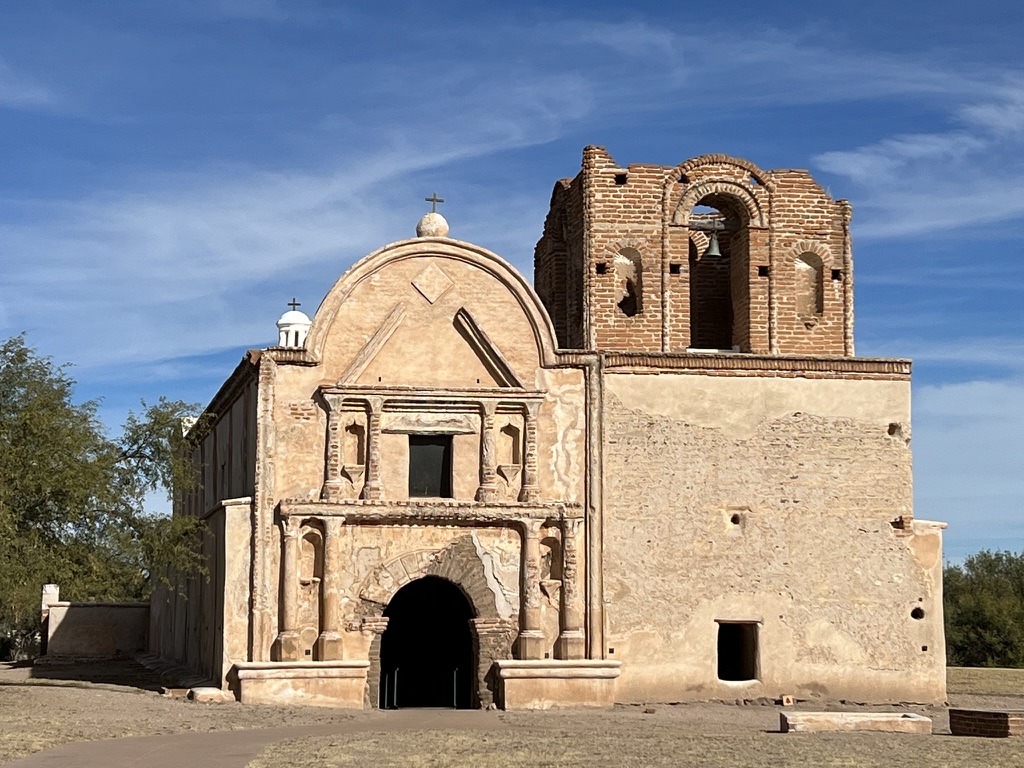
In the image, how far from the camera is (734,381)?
74.4 ft

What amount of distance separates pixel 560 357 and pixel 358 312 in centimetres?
307

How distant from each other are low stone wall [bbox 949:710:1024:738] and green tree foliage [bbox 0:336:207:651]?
12.1 metres

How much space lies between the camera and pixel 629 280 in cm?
2377

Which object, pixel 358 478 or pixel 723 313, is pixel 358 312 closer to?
pixel 358 478

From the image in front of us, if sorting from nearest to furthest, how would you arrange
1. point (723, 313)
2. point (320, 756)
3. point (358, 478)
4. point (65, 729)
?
point (320, 756), point (65, 729), point (358, 478), point (723, 313)

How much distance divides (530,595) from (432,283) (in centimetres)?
484

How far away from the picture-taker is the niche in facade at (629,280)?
76.7 feet

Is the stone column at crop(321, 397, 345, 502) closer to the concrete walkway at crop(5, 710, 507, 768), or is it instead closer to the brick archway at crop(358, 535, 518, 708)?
the brick archway at crop(358, 535, 518, 708)

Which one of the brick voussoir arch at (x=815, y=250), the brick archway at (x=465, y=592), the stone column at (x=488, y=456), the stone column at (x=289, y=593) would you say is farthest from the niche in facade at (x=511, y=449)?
the brick voussoir arch at (x=815, y=250)

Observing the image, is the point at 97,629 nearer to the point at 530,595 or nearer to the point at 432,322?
the point at 432,322

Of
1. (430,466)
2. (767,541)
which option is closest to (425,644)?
(430,466)

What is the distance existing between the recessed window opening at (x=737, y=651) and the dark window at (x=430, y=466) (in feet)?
15.2

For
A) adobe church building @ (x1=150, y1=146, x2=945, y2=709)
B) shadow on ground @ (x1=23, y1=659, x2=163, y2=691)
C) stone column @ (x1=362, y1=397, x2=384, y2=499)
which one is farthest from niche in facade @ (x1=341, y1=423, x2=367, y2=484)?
shadow on ground @ (x1=23, y1=659, x2=163, y2=691)

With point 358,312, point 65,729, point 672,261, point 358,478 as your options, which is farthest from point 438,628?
point 65,729
